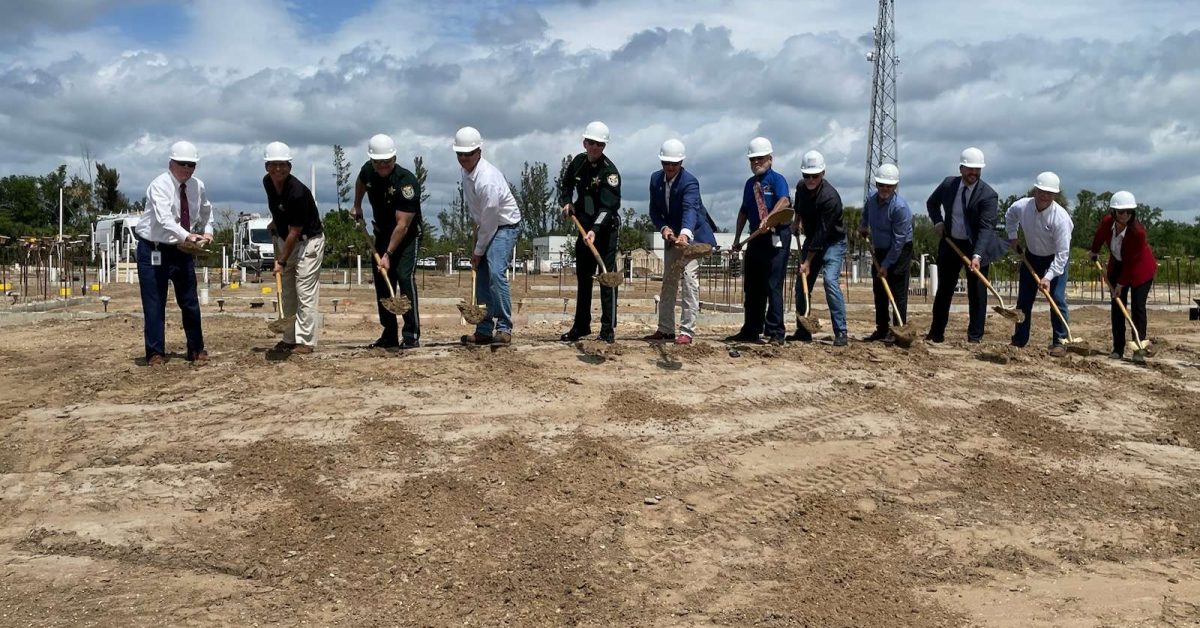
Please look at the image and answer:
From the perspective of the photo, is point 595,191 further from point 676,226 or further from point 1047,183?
point 1047,183

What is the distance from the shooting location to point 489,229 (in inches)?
324

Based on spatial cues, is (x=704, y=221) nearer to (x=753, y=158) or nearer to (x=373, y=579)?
(x=753, y=158)

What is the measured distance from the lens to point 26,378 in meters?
8.13

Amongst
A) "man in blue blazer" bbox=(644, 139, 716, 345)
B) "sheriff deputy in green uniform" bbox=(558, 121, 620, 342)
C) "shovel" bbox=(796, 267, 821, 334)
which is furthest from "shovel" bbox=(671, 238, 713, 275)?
"shovel" bbox=(796, 267, 821, 334)

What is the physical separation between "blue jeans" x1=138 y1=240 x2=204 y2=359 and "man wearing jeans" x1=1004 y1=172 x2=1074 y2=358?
23.1 ft

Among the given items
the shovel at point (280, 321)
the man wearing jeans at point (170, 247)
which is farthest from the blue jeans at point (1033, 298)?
the man wearing jeans at point (170, 247)

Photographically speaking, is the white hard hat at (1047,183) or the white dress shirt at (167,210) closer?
the white dress shirt at (167,210)

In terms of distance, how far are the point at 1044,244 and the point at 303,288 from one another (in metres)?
6.68

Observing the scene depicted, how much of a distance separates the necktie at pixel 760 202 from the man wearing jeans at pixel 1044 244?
7.55ft

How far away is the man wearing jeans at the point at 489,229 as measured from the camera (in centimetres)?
811

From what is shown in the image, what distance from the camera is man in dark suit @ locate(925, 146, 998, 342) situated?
9578 mm

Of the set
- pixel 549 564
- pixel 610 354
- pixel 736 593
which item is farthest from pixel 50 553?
pixel 610 354

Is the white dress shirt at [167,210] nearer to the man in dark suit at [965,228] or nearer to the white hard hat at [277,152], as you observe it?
the white hard hat at [277,152]

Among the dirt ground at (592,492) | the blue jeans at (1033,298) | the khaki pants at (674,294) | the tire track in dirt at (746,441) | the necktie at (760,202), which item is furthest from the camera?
the blue jeans at (1033,298)
